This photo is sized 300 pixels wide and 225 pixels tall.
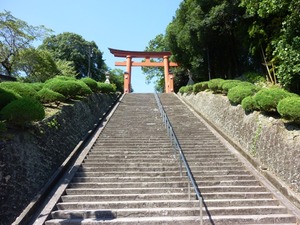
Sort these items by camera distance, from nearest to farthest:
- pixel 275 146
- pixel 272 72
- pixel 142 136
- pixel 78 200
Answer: pixel 78 200 → pixel 275 146 → pixel 142 136 → pixel 272 72

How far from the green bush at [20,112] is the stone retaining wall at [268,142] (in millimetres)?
5600

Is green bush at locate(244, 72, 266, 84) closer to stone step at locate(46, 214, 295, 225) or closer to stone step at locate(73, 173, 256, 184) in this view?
stone step at locate(73, 173, 256, 184)

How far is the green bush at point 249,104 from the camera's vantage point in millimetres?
8666

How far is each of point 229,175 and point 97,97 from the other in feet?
28.3

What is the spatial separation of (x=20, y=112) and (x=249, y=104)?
20.8 ft

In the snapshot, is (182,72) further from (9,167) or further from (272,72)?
(9,167)

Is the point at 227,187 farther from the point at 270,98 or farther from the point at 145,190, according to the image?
the point at 270,98

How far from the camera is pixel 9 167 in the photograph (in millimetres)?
5473

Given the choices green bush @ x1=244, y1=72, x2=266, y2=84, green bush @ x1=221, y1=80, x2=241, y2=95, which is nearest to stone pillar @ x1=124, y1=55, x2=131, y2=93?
green bush @ x1=244, y1=72, x2=266, y2=84

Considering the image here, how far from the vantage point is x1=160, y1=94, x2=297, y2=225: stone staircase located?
213 inches

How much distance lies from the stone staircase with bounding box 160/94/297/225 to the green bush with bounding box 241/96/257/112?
1.39 m

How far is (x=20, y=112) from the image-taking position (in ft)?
20.5

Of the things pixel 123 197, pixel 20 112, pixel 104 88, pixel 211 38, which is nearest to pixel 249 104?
pixel 123 197

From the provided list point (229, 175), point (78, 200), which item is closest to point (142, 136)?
point (229, 175)
